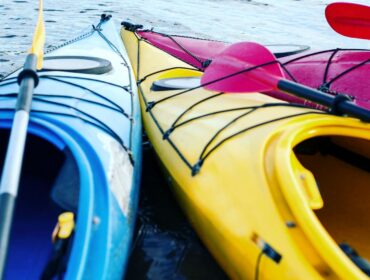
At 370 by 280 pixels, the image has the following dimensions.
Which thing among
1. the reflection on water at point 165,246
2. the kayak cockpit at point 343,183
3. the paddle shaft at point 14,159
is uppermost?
the paddle shaft at point 14,159

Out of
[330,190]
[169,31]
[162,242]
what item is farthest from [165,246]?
[169,31]

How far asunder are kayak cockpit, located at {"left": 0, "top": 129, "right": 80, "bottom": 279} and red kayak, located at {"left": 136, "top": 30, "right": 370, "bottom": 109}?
5.22 ft

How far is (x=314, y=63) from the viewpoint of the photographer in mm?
3637

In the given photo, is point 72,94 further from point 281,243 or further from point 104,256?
point 281,243

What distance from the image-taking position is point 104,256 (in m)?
1.71

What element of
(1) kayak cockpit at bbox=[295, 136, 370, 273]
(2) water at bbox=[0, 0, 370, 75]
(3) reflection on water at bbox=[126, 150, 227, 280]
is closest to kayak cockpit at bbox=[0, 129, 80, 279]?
(3) reflection on water at bbox=[126, 150, 227, 280]

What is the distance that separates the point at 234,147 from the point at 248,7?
27.7 feet

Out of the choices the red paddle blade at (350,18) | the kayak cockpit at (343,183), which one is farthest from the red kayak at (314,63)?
the kayak cockpit at (343,183)

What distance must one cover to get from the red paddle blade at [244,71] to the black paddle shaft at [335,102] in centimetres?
18

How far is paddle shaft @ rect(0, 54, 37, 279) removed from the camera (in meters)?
1.40

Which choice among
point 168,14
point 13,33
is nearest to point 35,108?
point 13,33

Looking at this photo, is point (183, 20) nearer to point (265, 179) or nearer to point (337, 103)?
point (337, 103)

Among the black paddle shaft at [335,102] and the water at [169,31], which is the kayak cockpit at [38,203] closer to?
the water at [169,31]

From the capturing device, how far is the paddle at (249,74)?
234cm
